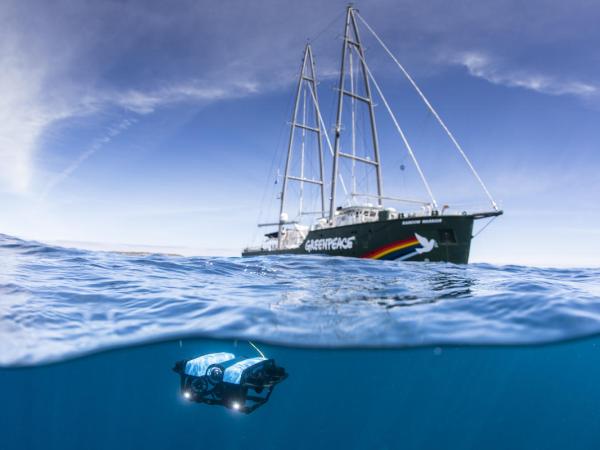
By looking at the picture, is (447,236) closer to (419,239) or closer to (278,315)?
(419,239)

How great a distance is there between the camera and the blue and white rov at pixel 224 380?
5762mm

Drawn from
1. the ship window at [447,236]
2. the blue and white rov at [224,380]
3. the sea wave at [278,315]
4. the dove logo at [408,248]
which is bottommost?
the blue and white rov at [224,380]

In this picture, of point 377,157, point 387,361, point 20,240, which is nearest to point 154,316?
point 387,361

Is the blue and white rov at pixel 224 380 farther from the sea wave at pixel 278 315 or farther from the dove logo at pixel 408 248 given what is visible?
the dove logo at pixel 408 248

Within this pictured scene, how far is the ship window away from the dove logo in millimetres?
603

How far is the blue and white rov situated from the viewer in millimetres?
5762

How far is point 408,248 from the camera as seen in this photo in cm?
2483

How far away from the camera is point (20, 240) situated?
55.4 ft

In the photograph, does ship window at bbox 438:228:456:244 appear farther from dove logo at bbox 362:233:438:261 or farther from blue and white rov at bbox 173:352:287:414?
blue and white rov at bbox 173:352:287:414

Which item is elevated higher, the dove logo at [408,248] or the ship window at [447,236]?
the ship window at [447,236]

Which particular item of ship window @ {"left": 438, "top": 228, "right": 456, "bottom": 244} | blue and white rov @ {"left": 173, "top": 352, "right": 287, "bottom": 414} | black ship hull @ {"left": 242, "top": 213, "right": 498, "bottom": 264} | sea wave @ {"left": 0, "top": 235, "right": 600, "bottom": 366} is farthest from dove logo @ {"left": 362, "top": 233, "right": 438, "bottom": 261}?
blue and white rov @ {"left": 173, "top": 352, "right": 287, "bottom": 414}

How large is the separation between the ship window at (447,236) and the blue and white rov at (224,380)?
69.2 feet

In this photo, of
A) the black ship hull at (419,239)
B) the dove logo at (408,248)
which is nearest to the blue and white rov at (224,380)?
the dove logo at (408,248)

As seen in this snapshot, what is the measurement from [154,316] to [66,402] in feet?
26.7
